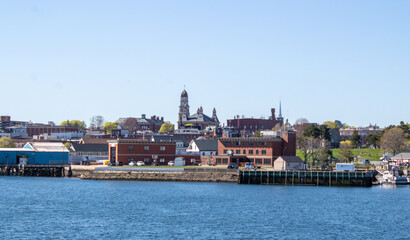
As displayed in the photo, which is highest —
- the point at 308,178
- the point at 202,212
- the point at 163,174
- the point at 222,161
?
the point at 222,161

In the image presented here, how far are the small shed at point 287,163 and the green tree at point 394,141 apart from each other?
4325 centimetres

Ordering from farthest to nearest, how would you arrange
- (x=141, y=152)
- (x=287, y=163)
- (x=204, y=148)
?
(x=204, y=148)
(x=141, y=152)
(x=287, y=163)

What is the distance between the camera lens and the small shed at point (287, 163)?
97688mm

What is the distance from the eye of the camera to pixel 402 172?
329 ft

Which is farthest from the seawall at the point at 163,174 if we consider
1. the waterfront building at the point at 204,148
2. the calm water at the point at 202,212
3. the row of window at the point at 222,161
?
the waterfront building at the point at 204,148

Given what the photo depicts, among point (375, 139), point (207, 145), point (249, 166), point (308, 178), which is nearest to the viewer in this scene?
point (308, 178)

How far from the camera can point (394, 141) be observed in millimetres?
137000

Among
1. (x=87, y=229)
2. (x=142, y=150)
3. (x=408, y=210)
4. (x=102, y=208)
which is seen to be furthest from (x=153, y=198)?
(x=142, y=150)

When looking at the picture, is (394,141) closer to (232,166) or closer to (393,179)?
(393,179)

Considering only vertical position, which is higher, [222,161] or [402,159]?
[402,159]

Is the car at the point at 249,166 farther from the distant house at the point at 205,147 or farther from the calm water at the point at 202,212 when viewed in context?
the distant house at the point at 205,147

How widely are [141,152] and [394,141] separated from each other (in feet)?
183

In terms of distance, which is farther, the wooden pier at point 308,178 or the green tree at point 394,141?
the green tree at point 394,141

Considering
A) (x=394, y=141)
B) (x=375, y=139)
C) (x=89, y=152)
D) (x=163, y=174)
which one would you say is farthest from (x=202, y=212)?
(x=375, y=139)
